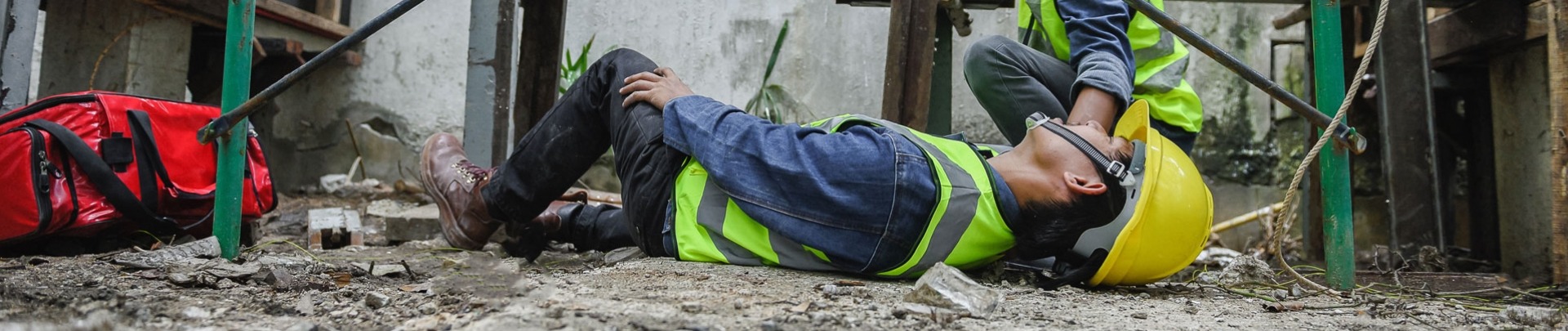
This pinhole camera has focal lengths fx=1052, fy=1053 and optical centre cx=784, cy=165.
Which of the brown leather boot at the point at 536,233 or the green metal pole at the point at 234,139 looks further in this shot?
→ the brown leather boot at the point at 536,233

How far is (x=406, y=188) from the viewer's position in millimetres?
5680

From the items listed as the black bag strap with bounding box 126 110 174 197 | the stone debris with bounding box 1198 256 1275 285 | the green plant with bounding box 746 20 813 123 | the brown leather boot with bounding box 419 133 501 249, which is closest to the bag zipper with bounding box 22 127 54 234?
the black bag strap with bounding box 126 110 174 197

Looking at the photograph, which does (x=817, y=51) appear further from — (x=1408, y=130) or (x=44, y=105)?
(x=44, y=105)

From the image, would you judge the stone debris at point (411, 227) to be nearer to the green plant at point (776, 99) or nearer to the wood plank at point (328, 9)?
the green plant at point (776, 99)

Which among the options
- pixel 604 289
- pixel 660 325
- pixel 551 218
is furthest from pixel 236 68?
pixel 660 325

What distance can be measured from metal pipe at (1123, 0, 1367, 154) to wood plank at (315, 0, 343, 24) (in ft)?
15.9

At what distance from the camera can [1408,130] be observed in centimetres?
375

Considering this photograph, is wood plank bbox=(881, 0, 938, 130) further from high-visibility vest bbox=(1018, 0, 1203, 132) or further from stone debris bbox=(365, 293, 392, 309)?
stone debris bbox=(365, 293, 392, 309)

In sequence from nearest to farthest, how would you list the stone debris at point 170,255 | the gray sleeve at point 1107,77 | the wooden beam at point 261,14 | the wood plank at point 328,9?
the stone debris at point 170,255, the gray sleeve at point 1107,77, the wooden beam at point 261,14, the wood plank at point 328,9

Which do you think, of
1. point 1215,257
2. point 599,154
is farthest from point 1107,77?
point 1215,257

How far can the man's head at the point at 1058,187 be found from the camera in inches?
84.7

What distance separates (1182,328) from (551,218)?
1.77 m

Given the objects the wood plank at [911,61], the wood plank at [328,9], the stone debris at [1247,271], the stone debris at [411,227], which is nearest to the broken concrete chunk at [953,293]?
the stone debris at [1247,271]

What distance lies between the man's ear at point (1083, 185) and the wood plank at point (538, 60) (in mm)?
1986
